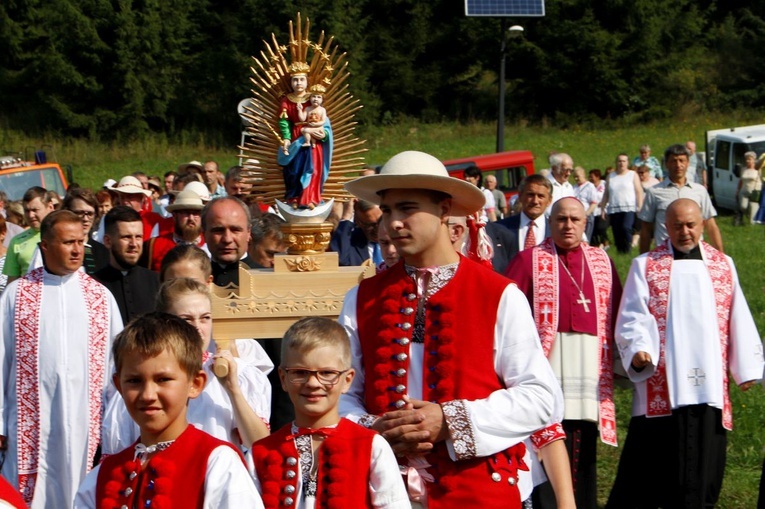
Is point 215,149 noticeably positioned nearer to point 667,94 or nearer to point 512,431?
point 667,94

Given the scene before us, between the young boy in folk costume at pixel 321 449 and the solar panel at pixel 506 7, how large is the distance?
25.0m

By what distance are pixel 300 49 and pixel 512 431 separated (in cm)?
355

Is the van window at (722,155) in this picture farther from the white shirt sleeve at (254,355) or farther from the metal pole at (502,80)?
the white shirt sleeve at (254,355)

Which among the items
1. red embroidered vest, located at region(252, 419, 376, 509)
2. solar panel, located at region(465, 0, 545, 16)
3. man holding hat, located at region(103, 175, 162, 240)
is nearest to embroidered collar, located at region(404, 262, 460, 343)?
red embroidered vest, located at region(252, 419, 376, 509)

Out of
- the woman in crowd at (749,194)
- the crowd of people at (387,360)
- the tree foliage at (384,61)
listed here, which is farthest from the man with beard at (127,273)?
the tree foliage at (384,61)

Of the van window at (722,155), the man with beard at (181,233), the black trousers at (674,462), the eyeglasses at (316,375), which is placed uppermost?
the van window at (722,155)

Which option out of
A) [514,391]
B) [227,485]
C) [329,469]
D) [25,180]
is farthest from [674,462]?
[25,180]

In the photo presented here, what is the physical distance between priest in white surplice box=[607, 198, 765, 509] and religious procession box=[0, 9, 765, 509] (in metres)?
0.01

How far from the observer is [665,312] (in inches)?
267

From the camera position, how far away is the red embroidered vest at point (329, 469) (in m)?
3.64

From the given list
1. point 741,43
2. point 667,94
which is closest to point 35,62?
point 667,94

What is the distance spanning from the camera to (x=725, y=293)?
6.79m

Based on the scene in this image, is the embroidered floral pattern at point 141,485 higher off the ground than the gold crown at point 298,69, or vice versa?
the gold crown at point 298,69

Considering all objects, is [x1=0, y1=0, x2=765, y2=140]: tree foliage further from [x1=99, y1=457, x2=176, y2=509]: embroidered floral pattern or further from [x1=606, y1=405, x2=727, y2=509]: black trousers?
[x1=99, y1=457, x2=176, y2=509]: embroidered floral pattern
